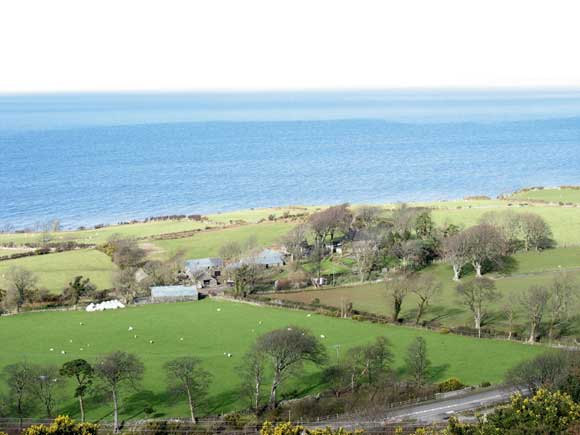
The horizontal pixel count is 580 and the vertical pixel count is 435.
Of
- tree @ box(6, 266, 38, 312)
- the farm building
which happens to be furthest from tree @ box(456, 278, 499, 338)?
tree @ box(6, 266, 38, 312)

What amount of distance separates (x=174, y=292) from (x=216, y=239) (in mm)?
21598

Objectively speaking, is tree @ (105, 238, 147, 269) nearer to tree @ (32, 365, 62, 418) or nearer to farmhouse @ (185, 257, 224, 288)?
farmhouse @ (185, 257, 224, 288)

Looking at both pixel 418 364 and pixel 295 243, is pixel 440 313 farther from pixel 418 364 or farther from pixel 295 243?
pixel 295 243

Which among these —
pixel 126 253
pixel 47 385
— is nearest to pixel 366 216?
pixel 126 253

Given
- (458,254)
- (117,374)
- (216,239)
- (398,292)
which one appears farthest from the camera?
(216,239)

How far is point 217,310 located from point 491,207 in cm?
4981

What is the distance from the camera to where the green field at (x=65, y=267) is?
66750mm

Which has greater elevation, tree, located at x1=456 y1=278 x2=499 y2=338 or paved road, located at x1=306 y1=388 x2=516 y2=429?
tree, located at x1=456 y1=278 x2=499 y2=338

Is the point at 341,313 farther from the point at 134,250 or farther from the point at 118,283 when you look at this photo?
the point at 134,250

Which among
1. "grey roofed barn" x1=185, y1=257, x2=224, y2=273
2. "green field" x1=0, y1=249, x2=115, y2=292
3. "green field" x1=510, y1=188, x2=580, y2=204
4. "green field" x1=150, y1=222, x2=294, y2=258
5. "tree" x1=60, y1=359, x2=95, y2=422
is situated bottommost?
"green field" x1=0, y1=249, x2=115, y2=292

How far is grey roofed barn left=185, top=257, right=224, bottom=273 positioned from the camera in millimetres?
68375

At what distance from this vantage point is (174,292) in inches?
2398

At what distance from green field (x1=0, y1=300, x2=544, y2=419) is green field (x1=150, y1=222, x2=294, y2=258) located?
59.9 feet

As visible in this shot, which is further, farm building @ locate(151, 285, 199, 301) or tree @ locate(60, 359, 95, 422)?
farm building @ locate(151, 285, 199, 301)
